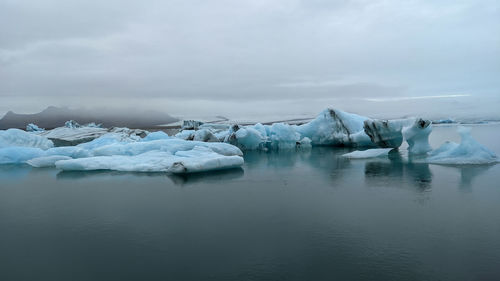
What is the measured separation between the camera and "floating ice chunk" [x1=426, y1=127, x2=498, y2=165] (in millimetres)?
8773

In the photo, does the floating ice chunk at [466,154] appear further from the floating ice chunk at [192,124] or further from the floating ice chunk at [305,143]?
the floating ice chunk at [192,124]

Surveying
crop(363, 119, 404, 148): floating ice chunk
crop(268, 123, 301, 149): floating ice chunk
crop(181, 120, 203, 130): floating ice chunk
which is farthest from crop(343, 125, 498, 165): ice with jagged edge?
crop(181, 120, 203, 130): floating ice chunk

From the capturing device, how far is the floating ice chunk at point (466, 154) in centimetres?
877

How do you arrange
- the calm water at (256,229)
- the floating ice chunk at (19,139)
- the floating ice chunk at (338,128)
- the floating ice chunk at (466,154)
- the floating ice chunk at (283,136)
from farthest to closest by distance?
the floating ice chunk at (283,136) → the floating ice chunk at (338,128) → the floating ice chunk at (19,139) → the floating ice chunk at (466,154) → the calm water at (256,229)

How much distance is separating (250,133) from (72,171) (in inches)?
304

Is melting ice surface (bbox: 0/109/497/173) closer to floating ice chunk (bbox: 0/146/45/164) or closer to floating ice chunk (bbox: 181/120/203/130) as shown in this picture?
floating ice chunk (bbox: 0/146/45/164)

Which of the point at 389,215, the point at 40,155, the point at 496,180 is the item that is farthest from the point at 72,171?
the point at 496,180

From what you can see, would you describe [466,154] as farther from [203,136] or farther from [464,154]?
[203,136]

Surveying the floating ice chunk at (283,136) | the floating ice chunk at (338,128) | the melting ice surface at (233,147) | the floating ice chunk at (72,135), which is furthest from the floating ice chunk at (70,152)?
the floating ice chunk at (72,135)

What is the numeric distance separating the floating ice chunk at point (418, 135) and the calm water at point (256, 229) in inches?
139

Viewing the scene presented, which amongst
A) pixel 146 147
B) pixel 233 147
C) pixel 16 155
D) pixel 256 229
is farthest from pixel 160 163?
pixel 16 155

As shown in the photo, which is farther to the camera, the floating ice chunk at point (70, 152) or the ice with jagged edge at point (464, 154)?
the floating ice chunk at point (70, 152)

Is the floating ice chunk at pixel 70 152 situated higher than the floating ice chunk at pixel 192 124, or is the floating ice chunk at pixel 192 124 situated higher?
the floating ice chunk at pixel 192 124

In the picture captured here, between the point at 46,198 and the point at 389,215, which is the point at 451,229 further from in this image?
the point at 46,198
